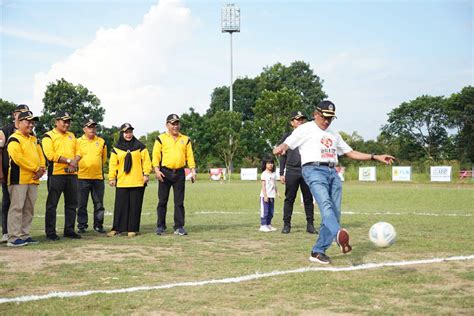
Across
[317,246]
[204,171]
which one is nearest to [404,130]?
[204,171]

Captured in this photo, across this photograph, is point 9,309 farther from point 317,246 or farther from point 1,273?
point 317,246

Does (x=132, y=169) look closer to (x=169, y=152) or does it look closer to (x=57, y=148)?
(x=169, y=152)

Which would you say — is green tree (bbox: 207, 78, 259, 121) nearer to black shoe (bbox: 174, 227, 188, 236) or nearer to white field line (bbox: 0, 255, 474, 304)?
black shoe (bbox: 174, 227, 188, 236)

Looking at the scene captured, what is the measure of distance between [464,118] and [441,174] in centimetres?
2709

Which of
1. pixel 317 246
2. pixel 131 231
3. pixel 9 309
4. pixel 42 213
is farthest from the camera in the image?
pixel 42 213

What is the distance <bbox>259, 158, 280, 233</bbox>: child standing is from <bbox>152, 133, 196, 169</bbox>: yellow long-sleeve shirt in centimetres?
176

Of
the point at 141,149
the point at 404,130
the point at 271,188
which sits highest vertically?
the point at 404,130

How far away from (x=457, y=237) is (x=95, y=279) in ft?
21.0

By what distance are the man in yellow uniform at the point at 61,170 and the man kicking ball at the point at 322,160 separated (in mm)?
4454

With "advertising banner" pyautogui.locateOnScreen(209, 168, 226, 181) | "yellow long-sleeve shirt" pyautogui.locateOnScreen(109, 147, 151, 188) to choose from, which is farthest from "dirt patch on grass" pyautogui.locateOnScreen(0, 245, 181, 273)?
"advertising banner" pyautogui.locateOnScreen(209, 168, 226, 181)

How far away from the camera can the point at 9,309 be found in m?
4.81

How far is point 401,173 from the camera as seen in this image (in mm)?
46438

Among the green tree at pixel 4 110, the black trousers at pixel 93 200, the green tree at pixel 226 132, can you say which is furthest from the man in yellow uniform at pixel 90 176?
the green tree at pixel 4 110

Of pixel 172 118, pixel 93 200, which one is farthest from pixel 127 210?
pixel 172 118
